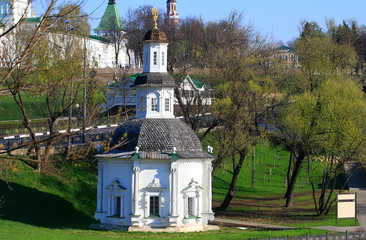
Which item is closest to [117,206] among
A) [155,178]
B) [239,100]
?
[155,178]

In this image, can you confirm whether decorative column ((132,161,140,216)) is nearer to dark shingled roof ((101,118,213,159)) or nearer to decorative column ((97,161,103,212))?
dark shingled roof ((101,118,213,159))

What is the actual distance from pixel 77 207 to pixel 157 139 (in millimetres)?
7082

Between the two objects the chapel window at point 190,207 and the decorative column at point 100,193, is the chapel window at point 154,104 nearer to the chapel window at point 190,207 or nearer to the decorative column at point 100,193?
the decorative column at point 100,193

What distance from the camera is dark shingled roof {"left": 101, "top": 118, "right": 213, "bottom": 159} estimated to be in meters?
31.4

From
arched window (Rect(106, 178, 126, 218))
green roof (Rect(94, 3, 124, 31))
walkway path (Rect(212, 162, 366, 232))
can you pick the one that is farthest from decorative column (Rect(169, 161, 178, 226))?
green roof (Rect(94, 3, 124, 31))

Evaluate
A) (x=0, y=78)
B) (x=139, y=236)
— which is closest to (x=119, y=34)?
(x=139, y=236)

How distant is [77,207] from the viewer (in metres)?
35.8

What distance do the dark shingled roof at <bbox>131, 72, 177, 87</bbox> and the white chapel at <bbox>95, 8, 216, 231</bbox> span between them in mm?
109

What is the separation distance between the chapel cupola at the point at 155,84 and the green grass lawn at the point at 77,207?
4234mm

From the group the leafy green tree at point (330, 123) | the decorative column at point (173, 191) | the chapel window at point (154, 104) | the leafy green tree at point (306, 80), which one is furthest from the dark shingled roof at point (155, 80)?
the leafy green tree at point (306, 80)

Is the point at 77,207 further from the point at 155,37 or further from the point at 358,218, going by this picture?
the point at 358,218

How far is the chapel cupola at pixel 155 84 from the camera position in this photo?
33406mm

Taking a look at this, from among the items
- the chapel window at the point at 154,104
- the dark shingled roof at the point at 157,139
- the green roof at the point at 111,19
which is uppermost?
the green roof at the point at 111,19

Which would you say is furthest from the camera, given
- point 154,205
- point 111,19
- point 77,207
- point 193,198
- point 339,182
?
point 111,19
